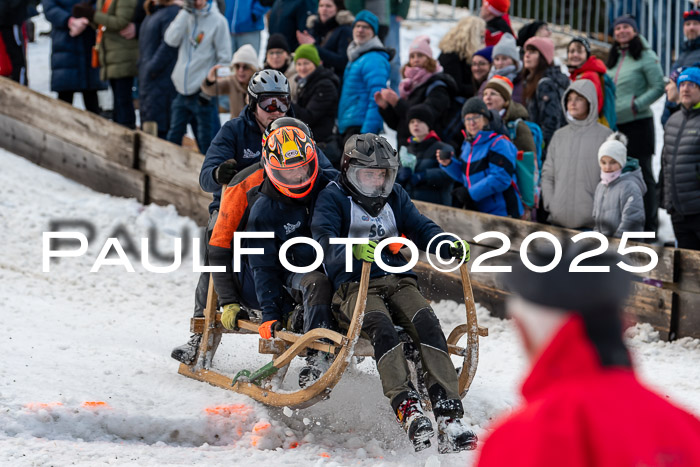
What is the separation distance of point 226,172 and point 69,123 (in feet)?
18.4

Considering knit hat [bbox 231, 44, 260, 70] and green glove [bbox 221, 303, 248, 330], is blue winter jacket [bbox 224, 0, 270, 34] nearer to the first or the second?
knit hat [bbox 231, 44, 260, 70]

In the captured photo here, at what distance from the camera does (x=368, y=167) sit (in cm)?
562

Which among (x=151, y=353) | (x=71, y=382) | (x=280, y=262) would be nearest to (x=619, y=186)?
(x=280, y=262)

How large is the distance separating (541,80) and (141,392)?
4723mm

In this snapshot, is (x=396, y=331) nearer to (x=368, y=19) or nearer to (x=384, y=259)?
(x=384, y=259)

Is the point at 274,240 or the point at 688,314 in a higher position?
the point at 274,240

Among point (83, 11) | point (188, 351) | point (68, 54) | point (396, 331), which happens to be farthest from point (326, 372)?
point (68, 54)

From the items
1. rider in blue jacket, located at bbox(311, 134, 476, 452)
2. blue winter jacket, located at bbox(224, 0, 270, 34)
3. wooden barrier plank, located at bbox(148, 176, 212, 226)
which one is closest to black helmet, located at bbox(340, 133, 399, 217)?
rider in blue jacket, located at bbox(311, 134, 476, 452)

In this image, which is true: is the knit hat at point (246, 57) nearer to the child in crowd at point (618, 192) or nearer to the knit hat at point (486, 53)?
the knit hat at point (486, 53)

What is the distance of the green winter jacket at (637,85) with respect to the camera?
932cm

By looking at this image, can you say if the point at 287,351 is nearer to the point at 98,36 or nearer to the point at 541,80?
the point at 541,80

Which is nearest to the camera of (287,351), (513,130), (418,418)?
(418,418)

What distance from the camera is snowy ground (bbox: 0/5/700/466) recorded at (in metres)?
Answer: 5.26

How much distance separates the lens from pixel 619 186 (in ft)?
24.8
